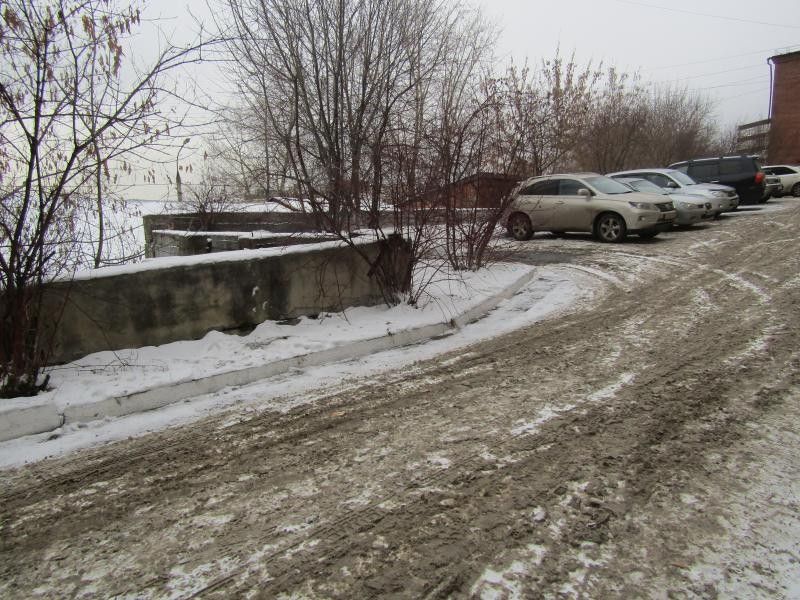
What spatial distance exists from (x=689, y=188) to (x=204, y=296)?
15712 mm

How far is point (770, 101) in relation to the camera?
45594 millimetres

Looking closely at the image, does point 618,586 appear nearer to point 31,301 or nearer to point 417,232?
point 31,301

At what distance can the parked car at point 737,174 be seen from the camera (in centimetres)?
1923

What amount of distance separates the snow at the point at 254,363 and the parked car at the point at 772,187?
772 inches

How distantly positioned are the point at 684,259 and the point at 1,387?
423 inches

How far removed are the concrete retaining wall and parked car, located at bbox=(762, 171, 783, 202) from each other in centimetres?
2173

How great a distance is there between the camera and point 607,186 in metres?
13.4

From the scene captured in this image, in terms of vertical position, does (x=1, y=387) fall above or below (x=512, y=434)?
above

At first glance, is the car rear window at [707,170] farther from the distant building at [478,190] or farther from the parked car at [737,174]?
the distant building at [478,190]

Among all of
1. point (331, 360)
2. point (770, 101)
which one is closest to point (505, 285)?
point (331, 360)

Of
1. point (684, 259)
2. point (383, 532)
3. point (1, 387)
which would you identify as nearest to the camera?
point (383, 532)

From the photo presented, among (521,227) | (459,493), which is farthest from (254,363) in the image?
(521,227)

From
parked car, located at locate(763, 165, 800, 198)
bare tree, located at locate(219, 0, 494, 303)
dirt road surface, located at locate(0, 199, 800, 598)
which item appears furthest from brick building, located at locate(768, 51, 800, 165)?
dirt road surface, located at locate(0, 199, 800, 598)

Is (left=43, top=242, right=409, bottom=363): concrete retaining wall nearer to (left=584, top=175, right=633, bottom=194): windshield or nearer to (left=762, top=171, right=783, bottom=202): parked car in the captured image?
(left=584, top=175, right=633, bottom=194): windshield
